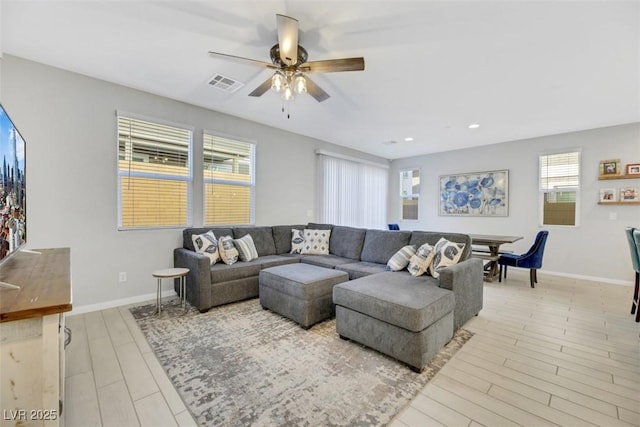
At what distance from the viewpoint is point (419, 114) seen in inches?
161

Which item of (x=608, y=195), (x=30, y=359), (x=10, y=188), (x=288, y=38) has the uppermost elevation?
(x=288, y=38)

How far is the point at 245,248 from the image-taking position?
3.69 metres

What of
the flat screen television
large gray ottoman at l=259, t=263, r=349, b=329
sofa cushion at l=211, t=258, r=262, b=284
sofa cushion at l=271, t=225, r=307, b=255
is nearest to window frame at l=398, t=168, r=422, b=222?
sofa cushion at l=271, t=225, r=307, b=255

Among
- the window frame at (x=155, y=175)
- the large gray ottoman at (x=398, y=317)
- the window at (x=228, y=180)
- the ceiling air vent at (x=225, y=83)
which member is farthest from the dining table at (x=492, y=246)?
the window frame at (x=155, y=175)

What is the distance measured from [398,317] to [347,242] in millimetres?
2144

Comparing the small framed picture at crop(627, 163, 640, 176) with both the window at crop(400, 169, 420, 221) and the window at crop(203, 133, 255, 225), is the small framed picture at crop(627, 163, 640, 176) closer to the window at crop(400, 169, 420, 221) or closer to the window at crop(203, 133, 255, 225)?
the window at crop(400, 169, 420, 221)

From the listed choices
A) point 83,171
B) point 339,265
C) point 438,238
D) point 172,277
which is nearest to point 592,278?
point 438,238

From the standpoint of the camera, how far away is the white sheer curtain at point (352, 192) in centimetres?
574

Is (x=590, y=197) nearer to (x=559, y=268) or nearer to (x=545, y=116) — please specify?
(x=559, y=268)

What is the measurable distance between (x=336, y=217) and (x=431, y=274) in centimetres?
333

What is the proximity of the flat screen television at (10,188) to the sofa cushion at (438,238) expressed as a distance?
3.42m

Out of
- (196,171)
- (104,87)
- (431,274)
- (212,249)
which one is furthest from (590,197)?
(104,87)

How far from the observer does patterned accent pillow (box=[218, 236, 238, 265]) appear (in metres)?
3.46

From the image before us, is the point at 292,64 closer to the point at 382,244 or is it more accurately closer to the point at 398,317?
the point at 398,317
